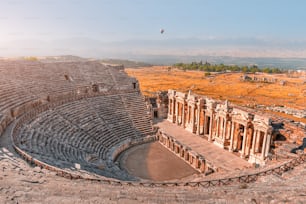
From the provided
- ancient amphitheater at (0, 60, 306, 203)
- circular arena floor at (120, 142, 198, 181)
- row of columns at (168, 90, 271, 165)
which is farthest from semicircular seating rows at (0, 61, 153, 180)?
row of columns at (168, 90, 271, 165)

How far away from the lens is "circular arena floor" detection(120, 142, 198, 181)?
22.6 m

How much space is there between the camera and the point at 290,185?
447 inches

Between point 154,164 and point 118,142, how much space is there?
17.2ft

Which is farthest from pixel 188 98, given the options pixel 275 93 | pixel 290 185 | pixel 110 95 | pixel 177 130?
pixel 275 93

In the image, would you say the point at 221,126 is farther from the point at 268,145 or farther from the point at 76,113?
the point at 76,113

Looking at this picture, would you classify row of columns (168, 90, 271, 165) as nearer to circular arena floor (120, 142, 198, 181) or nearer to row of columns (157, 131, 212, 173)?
row of columns (157, 131, 212, 173)

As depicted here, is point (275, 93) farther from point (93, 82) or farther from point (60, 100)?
point (60, 100)

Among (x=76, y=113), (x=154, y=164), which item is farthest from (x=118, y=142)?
(x=76, y=113)

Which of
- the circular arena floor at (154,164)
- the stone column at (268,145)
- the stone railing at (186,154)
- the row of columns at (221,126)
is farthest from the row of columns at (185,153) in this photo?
the stone column at (268,145)

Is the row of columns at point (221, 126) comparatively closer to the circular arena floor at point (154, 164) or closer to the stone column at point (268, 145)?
the stone column at point (268, 145)

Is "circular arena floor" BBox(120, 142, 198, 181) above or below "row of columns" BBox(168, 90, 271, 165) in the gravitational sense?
below

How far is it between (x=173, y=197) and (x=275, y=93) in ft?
206

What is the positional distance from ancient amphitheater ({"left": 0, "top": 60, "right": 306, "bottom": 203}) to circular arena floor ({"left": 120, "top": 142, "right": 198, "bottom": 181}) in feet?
1.95

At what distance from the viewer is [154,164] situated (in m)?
24.7
